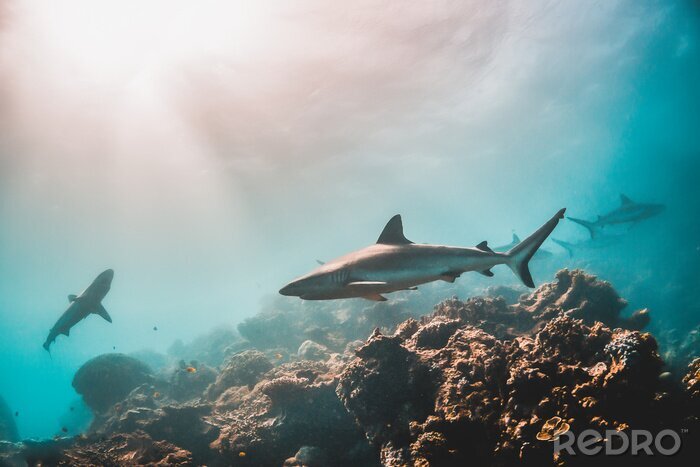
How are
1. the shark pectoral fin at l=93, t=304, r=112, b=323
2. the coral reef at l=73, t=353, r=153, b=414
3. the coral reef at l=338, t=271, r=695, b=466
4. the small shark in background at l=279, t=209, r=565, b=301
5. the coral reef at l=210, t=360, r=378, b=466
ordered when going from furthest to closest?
the coral reef at l=73, t=353, r=153, b=414, the shark pectoral fin at l=93, t=304, r=112, b=323, the coral reef at l=210, t=360, r=378, b=466, the small shark in background at l=279, t=209, r=565, b=301, the coral reef at l=338, t=271, r=695, b=466

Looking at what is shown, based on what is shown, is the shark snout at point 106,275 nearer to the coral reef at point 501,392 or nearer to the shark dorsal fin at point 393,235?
the coral reef at point 501,392

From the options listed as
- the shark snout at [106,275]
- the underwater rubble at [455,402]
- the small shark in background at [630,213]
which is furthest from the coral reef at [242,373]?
the small shark in background at [630,213]

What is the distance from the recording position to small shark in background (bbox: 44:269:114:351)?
13.3 metres

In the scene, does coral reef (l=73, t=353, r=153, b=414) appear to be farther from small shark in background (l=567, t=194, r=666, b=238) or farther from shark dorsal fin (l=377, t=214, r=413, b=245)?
small shark in background (l=567, t=194, r=666, b=238)

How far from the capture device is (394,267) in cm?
483

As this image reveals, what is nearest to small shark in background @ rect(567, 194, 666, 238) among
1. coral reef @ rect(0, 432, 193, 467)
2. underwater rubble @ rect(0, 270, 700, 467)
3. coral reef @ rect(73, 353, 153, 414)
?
underwater rubble @ rect(0, 270, 700, 467)

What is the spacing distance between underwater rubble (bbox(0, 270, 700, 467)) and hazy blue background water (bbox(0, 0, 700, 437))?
11.6 metres

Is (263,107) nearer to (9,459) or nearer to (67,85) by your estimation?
(67,85)

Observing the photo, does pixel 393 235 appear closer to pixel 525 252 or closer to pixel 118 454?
pixel 525 252

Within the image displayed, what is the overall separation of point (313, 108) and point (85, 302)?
20040 mm

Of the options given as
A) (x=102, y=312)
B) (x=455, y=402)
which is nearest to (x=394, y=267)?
(x=455, y=402)

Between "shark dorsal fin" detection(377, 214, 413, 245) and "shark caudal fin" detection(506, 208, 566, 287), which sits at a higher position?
"shark dorsal fin" detection(377, 214, 413, 245)

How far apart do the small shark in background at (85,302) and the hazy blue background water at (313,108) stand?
1.87m

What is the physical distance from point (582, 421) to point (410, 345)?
376 centimetres
